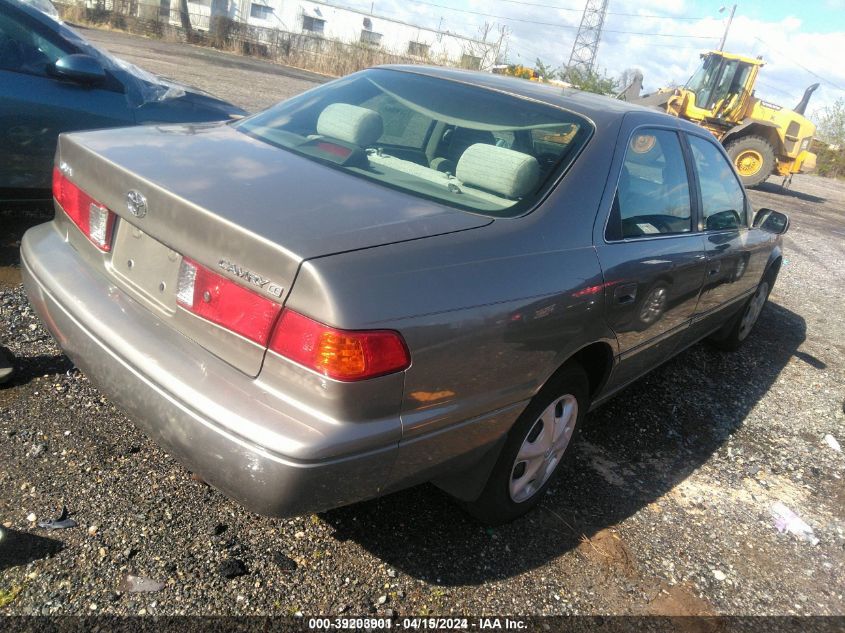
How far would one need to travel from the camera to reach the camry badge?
2.07 m

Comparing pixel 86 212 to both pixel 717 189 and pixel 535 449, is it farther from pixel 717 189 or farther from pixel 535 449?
pixel 717 189

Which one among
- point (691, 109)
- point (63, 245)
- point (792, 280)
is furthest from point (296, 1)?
point (63, 245)

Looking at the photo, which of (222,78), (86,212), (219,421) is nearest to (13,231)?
(86,212)

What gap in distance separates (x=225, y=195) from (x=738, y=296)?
366 centimetres

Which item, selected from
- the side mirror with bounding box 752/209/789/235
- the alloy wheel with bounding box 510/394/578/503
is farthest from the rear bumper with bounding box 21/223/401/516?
the side mirror with bounding box 752/209/789/235

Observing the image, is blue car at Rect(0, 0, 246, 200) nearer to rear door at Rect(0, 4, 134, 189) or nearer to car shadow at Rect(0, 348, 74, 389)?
rear door at Rect(0, 4, 134, 189)

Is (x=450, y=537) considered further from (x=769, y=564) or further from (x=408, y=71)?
(x=408, y=71)

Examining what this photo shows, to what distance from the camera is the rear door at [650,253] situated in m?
2.65

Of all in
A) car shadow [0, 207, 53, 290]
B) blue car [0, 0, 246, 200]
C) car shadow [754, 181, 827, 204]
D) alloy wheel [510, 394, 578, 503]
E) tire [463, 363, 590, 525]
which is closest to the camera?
tire [463, 363, 590, 525]

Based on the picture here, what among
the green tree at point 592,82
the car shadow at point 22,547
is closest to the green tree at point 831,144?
the green tree at point 592,82

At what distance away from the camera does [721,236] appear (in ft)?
12.3

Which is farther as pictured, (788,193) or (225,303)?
(788,193)

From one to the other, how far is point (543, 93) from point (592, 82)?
80.6 ft

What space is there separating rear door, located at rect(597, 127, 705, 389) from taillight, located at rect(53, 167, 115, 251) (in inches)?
69.8
